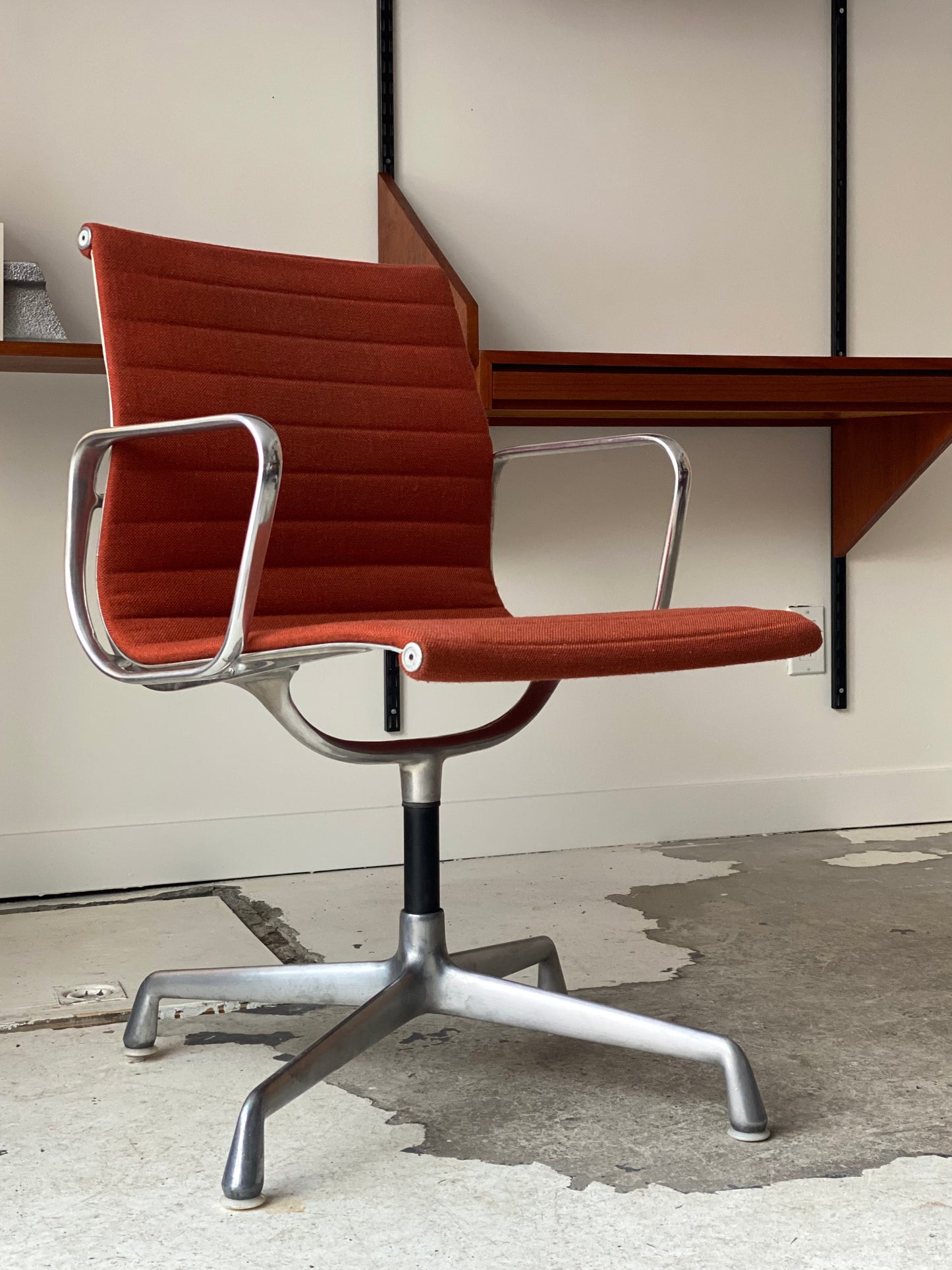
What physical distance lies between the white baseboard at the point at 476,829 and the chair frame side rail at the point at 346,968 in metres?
→ 0.93

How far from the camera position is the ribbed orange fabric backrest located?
1.50m

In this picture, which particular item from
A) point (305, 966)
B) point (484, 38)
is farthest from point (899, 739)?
point (305, 966)

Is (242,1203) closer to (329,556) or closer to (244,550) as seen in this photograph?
(244,550)

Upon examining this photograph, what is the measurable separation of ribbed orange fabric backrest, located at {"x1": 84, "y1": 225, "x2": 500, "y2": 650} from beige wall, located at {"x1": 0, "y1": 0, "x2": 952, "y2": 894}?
919mm

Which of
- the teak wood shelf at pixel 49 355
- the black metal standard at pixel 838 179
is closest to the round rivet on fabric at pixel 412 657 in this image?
the teak wood shelf at pixel 49 355

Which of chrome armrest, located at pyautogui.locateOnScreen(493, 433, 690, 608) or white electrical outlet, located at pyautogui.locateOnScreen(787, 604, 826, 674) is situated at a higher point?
chrome armrest, located at pyautogui.locateOnScreen(493, 433, 690, 608)

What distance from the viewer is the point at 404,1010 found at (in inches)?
56.7

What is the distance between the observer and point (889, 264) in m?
2.99

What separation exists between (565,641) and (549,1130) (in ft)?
1.74

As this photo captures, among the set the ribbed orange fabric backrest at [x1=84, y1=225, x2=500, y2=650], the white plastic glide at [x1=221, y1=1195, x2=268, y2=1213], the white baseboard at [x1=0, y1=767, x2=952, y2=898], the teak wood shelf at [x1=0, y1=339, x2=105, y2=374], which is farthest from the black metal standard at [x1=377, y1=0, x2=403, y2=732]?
the white plastic glide at [x1=221, y1=1195, x2=268, y2=1213]

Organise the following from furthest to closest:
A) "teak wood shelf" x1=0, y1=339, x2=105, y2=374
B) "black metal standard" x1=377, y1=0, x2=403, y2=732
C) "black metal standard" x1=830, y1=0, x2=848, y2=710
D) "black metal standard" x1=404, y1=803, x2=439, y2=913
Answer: "black metal standard" x1=830, y1=0, x2=848, y2=710, "black metal standard" x1=377, y1=0, x2=403, y2=732, "teak wood shelf" x1=0, y1=339, x2=105, y2=374, "black metal standard" x1=404, y1=803, x2=439, y2=913

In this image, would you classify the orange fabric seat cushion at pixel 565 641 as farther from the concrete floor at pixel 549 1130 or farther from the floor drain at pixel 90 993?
the floor drain at pixel 90 993

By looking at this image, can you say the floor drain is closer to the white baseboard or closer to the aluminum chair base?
the aluminum chair base

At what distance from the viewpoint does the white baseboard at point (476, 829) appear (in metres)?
2.51
